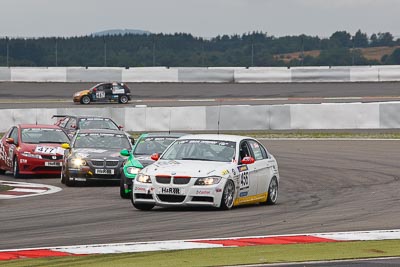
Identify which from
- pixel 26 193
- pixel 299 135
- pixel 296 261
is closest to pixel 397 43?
pixel 299 135

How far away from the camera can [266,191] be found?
61.2 feet

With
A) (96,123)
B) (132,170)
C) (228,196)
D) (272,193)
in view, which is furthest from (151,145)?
(96,123)

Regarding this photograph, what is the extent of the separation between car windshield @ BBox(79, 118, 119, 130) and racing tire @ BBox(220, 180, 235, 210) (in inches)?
522

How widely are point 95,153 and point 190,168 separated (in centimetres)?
673

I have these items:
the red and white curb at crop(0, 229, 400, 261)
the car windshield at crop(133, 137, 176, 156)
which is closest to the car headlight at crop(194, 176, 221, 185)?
the red and white curb at crop(0, 229, 400, 261)

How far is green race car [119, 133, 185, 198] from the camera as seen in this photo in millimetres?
19719

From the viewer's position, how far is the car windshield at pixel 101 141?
24.0m

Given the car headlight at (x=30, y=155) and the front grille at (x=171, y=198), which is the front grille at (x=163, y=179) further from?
the car headlight at (x=30, y=155)

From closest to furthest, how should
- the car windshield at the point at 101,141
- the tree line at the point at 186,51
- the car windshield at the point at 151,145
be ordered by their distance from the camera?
the car windshield at the point at 151,145 → the car windshield at the point at 101,141 → the tree line at the point at 186,51

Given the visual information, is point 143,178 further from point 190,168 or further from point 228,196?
point 228,196

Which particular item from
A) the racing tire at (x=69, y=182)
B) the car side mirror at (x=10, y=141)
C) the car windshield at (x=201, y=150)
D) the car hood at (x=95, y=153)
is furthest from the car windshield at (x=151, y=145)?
the car side mirror at (x=10, y=141)

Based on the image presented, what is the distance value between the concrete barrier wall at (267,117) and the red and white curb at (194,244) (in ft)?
79.6

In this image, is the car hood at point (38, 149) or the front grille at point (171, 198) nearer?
the front grille at point (171, 198)

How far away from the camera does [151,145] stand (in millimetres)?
21422
